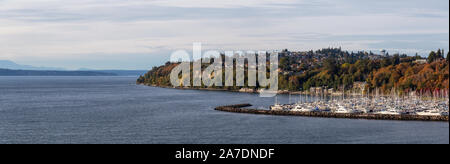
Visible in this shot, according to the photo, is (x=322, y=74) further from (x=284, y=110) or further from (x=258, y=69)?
(x=284, y=110)

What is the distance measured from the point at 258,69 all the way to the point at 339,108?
3628cm

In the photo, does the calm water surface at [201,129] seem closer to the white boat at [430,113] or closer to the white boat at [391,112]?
the white boat at [430,113]

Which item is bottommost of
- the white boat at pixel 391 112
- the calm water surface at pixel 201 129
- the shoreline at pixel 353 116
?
the calm water surface at pixel 201 129

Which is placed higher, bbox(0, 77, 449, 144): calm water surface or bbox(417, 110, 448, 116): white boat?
bbox(417, 110, 448, 116): white boat

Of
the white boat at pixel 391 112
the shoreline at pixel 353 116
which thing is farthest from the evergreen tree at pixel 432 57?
the shoreline at pixel 353 116

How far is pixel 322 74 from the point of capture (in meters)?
A: 60.5

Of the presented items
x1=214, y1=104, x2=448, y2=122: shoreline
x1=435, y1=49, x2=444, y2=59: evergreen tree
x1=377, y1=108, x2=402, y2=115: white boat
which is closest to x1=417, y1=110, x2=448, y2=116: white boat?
x1=214, y1=104, x2=448, y2=122: shoreline

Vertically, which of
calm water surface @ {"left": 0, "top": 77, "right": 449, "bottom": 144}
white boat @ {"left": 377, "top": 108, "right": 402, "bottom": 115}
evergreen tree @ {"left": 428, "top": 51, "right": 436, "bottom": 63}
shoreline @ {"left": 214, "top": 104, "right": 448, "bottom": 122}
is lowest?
calm water surface @ {"left": 0, "top": 77, "right": 449, "bottom": 144}

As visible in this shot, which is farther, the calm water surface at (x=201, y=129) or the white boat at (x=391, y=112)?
the white boat at (x=391, y=112)

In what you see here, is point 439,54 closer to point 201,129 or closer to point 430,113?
point 430,113

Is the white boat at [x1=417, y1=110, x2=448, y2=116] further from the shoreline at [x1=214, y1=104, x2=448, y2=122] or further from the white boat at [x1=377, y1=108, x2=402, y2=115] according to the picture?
the white boat at [x1=377, y1=108, x2=402, y2=115]

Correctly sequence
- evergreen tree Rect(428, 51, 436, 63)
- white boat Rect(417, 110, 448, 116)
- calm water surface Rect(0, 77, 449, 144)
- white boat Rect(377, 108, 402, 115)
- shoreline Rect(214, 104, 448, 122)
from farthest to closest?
1. evergreen tree Rect(428, 51, 436, 63)
2. white boat Rect(377, 108, 402, 115)
3. white boat Rect(417, 110, 448, 116)
4. shoreline Rect(214, 104, 448, 122)
5. calm water surface Rect(0, 77, 449, 144)

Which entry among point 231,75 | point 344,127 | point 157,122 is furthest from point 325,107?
point 231,75

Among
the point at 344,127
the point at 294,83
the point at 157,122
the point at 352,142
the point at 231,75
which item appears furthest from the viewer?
the point at 231,75
